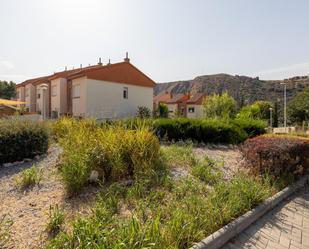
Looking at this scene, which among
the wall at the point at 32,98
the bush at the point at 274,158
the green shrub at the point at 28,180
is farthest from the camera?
the wall at the point at 32,98

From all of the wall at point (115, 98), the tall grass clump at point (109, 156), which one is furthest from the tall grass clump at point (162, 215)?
the wall at point (115, 98)

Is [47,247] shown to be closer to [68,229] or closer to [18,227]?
[68,229]

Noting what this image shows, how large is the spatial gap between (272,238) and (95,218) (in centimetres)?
235

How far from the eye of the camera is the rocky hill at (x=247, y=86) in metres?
51.8

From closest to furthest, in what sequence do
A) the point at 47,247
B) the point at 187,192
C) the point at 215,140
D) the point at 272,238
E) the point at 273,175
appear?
the point at 47,247 < the point at 272,238 < the point at 187,192 < the point at 273,175 < the point at 215,140

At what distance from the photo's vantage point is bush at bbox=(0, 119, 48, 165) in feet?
22.3

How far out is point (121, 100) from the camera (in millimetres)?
23828

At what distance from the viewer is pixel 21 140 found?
709 centimetres

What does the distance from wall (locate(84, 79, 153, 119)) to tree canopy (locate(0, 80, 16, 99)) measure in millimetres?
34400

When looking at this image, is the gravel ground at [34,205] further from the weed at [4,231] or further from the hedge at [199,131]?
the hedge at [199,131]

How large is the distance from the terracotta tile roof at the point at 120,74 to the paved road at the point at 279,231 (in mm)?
18996

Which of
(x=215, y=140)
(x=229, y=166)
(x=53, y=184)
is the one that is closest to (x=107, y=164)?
(x=53, y=184)

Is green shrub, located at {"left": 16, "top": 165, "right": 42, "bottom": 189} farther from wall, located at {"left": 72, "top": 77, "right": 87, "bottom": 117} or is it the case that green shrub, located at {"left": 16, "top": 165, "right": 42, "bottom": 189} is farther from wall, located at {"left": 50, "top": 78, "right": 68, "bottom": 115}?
wall, located at {"left": 50, "top": 78, "right": 68, "bottom": 115}

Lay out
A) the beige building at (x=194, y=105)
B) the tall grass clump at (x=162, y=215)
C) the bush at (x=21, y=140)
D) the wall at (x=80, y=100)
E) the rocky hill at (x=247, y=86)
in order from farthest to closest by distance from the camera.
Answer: the rocky hill at (x=247, y=86) → the beige building at (x=194, y=105) → the wall at (x=80, y=100) → the bush at (x=21, y=140) → the tall grass clump at (x=162, y=215)
